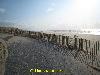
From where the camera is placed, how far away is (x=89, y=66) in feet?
56.3

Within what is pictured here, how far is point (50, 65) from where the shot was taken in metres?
16.1

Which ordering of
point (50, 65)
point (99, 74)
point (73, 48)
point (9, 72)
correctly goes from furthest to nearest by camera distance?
point (73, 48)
point (50, 65)
point (99, 74)
point (9, 72)

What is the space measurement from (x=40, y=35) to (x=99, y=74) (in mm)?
32197

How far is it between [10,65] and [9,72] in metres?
1.93

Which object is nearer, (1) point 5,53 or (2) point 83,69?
(1) point 5,53

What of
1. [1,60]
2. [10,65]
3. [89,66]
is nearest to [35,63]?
[10,65]

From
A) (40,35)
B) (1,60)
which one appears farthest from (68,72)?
(40,35)

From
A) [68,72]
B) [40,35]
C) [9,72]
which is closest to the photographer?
[9,72]

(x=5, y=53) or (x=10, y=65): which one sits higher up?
(x=5, y=53)

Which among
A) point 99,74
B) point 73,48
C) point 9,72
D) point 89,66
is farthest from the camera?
point 73,48

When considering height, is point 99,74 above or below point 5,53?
below

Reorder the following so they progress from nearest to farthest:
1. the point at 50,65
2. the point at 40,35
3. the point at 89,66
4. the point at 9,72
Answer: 1. the point at 9,72
2. the point at 50,65
3. the point at 89,66
4. the point at 40,35

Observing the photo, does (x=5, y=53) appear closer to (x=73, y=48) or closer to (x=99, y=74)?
(x=99, y=74)

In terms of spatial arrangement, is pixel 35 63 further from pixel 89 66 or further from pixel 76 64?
pixel 89 66
